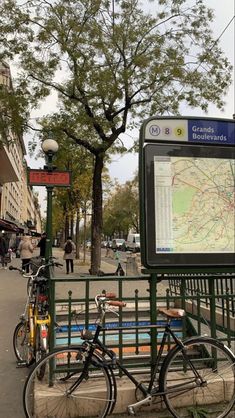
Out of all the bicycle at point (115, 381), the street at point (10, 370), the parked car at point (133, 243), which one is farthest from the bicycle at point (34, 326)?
the parked car at point (133, 243)

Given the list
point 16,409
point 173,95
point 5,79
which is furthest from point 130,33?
point 5,79

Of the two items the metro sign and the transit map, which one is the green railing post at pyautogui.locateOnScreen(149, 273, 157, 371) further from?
the metro sign

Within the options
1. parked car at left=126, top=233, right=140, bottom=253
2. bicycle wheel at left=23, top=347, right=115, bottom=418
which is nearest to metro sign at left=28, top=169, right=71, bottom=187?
bicycle wheel at left=23, top=347, right=115, bottom=418

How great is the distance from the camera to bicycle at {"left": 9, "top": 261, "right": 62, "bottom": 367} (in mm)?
4949

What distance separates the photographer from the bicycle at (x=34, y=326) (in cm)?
495

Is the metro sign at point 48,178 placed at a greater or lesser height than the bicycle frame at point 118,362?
greater

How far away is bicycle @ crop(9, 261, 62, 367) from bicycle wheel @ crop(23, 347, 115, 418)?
2.34 ft

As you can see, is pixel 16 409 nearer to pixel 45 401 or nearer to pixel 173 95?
pixel 45 401

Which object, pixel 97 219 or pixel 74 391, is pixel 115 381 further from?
pixel 97 219

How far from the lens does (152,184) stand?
437cm

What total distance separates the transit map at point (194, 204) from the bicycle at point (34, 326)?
174 centimetres

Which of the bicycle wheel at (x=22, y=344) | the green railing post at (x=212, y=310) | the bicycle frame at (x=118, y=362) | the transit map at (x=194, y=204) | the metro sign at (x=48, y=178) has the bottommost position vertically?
the bicycle wheel at (x=22, y=344)

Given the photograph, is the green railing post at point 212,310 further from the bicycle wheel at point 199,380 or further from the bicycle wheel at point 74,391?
the bicycle wheel at point 74,391

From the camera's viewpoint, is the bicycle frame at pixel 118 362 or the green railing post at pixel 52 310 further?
the green railing post at pixel 52 310
